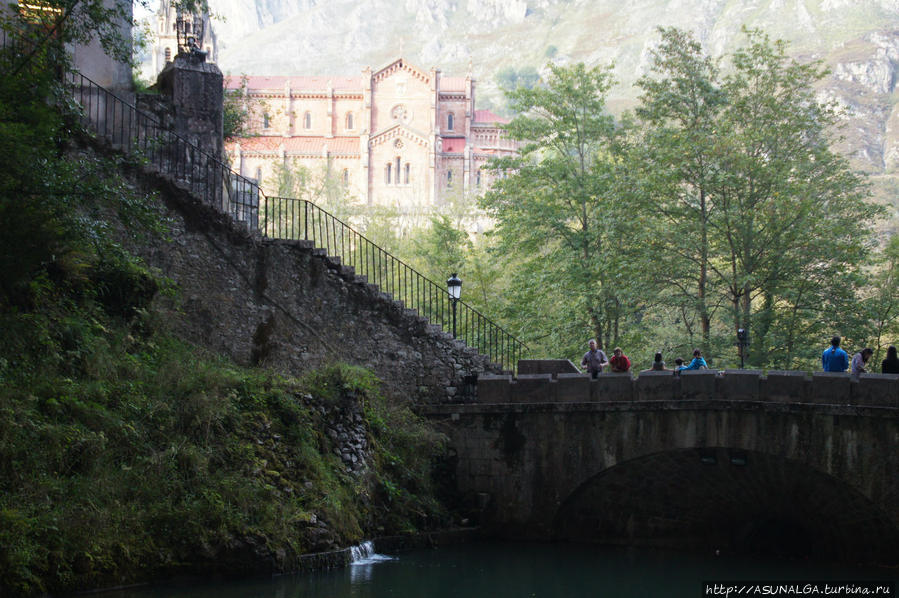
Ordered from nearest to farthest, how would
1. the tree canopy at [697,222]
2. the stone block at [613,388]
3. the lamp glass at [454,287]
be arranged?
the stone block at [613,388] → the lamp glass at [454,287] → the tree canopy at [697,222]

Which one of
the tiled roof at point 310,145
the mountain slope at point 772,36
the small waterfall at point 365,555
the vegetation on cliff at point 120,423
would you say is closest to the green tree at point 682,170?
the vegetation on cliff at point 120,423

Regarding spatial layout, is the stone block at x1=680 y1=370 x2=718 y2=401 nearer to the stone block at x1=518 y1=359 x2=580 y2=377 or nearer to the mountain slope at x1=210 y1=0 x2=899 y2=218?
the stone block at x1=518 y1=359 x2=580 y2=377

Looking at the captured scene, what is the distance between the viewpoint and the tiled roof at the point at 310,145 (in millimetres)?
89438

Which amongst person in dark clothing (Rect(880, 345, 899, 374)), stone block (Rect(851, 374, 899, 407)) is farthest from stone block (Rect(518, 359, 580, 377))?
person in dark clothing (Rect(880, 345, 899, 374))

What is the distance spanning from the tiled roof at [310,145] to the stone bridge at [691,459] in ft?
240

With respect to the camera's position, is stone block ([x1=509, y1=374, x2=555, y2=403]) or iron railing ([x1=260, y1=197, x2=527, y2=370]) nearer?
stone block ([x1=509, y1=374, x2=555, y2=403])

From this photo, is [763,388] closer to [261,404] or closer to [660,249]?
[261,404]

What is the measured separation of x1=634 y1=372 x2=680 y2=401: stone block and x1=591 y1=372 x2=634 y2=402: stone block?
0.12m

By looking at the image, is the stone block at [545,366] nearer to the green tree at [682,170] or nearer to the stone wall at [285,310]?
the stone wall at [285,310]

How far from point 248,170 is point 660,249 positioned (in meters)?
70.5

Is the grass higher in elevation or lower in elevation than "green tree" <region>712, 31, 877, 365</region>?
lower

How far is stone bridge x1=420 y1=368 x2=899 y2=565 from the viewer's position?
637 inches

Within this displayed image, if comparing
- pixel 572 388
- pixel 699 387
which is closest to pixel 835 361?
pixel 699 387

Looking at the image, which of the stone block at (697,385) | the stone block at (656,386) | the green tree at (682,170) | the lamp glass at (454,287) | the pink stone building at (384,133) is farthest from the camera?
the pink stone building at (384,133)
